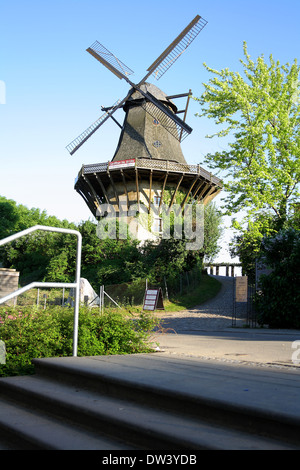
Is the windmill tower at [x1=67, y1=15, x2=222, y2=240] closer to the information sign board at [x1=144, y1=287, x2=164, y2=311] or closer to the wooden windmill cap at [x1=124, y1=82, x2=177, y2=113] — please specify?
the wooden windmill cap at [x1=124, y1=82, x2=177, y2=113]

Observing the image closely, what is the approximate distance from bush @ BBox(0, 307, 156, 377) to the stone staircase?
57 cm

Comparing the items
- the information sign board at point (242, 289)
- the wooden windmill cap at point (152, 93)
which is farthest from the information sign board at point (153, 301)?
the wooden windmill cap at point (152, 93)

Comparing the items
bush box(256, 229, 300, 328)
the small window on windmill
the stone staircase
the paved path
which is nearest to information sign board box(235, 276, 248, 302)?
bush box(256, 229, 300, 328)

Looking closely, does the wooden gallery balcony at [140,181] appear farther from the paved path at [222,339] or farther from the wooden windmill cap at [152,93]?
the paved path at [222,339]

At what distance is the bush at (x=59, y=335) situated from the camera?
4496 mm

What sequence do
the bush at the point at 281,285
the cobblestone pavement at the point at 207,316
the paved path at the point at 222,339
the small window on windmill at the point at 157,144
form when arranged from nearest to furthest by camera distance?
the paved path at the point at 222,339 → the bush at the point at 281,285 → the cobblestone pavement at the point at 207,316 → the small window on windmill at the point at 157,144

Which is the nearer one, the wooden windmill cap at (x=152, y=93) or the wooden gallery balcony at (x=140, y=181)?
the wooden gallery balcony at (x=140, y=181)

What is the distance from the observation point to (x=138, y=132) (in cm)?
3428

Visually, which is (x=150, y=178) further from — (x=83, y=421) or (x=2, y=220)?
(x=83, y=421)

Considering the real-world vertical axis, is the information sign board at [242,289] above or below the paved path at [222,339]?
above

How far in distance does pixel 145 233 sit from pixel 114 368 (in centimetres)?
2824

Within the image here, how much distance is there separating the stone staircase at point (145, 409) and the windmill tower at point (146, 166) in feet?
88.7

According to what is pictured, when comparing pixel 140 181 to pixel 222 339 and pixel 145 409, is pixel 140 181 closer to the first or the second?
pixel 222 339

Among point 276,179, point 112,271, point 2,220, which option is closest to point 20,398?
point 276,179
